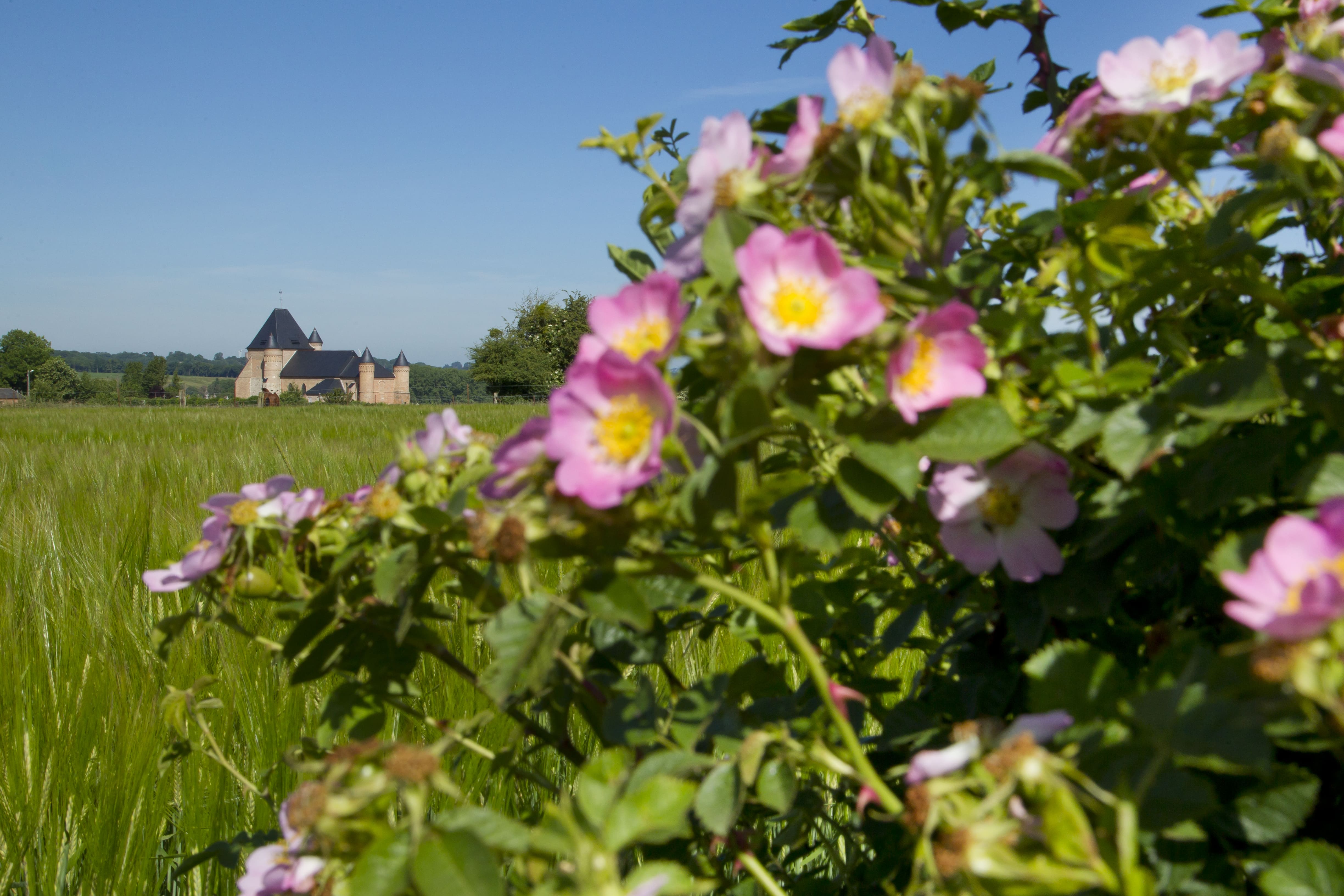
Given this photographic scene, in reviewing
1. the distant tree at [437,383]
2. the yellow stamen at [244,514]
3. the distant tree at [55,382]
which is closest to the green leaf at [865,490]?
the yellow stamen at [244,514]

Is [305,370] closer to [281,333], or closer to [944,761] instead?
[281,333]

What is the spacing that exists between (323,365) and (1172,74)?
47896mm

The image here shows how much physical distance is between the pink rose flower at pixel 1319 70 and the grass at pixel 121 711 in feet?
1.54

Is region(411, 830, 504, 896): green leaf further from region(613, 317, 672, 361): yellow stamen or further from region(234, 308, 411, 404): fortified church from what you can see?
region(234, 308, 411, 404): fortified church

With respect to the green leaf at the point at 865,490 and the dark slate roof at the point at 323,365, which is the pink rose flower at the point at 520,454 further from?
the dark slate roof at the point at 323,365

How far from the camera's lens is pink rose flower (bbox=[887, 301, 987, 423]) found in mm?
362

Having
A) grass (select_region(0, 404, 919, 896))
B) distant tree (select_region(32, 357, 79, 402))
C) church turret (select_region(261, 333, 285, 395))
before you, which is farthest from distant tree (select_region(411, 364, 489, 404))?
grass (select_region(0, 404, 919, 896))

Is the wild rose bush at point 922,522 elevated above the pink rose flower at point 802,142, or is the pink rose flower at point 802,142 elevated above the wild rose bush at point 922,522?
the pink rose flower at point 802,142

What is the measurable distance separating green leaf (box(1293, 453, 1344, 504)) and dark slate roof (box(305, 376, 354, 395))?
46.1m

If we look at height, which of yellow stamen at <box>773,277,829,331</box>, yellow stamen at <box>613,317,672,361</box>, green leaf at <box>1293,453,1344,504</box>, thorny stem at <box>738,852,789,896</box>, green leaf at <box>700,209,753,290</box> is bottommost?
thorny stem at <box>738,852,789,896</box>

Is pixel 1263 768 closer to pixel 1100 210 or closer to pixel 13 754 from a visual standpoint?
pixel 1100 210

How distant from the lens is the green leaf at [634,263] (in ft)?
1.78

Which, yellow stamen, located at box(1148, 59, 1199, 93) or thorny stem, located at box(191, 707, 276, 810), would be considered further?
thorny stem, located at box(191, 707, 276, 810)

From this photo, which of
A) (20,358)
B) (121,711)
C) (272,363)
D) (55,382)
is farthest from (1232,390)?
(20,358)
